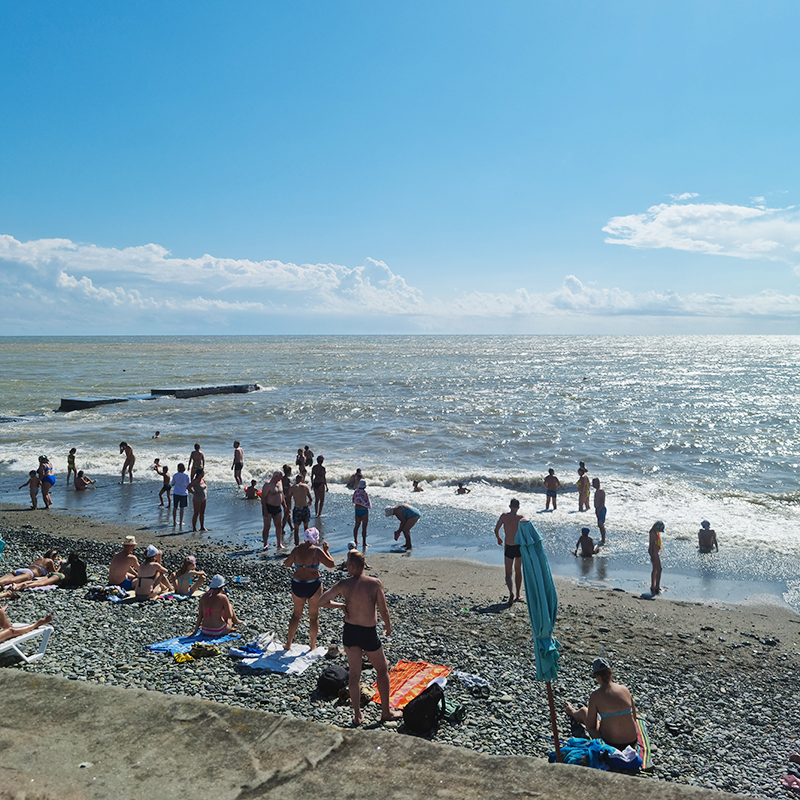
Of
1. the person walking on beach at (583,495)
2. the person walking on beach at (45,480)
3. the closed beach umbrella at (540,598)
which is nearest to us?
the closed beach umbrella at (540,598)

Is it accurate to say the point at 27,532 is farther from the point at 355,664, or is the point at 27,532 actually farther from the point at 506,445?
the point at 506,445

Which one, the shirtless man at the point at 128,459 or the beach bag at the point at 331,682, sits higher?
the beach bag at the point at 331,682

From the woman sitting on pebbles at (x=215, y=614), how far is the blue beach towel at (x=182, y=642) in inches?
2.8

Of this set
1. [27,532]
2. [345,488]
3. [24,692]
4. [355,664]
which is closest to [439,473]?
[345,488]

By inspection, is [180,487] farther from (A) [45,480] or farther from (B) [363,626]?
(B) [363,626]

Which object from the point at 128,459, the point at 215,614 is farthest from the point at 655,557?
the point at 128,459

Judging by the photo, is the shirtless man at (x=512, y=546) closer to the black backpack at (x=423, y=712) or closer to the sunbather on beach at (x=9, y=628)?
the black backpack at (x=423, y=712)

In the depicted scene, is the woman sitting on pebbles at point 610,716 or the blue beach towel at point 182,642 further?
the blue beach towel at point 182,642

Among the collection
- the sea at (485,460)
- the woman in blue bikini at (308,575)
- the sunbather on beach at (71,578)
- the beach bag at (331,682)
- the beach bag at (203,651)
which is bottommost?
the sea at (485,460)

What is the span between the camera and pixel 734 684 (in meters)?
7.92

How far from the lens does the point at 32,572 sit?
1048 centimetres

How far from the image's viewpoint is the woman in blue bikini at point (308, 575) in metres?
7.44

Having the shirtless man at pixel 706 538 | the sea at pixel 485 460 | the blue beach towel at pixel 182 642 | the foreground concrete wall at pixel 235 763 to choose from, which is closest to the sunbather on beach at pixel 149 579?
the blue beach towel at pixel 182 642

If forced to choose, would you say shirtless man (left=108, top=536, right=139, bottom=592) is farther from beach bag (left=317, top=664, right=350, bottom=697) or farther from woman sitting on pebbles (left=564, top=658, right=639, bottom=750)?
woman sitting on pebbles (left=564, top=658, right=639, bottom=750)
